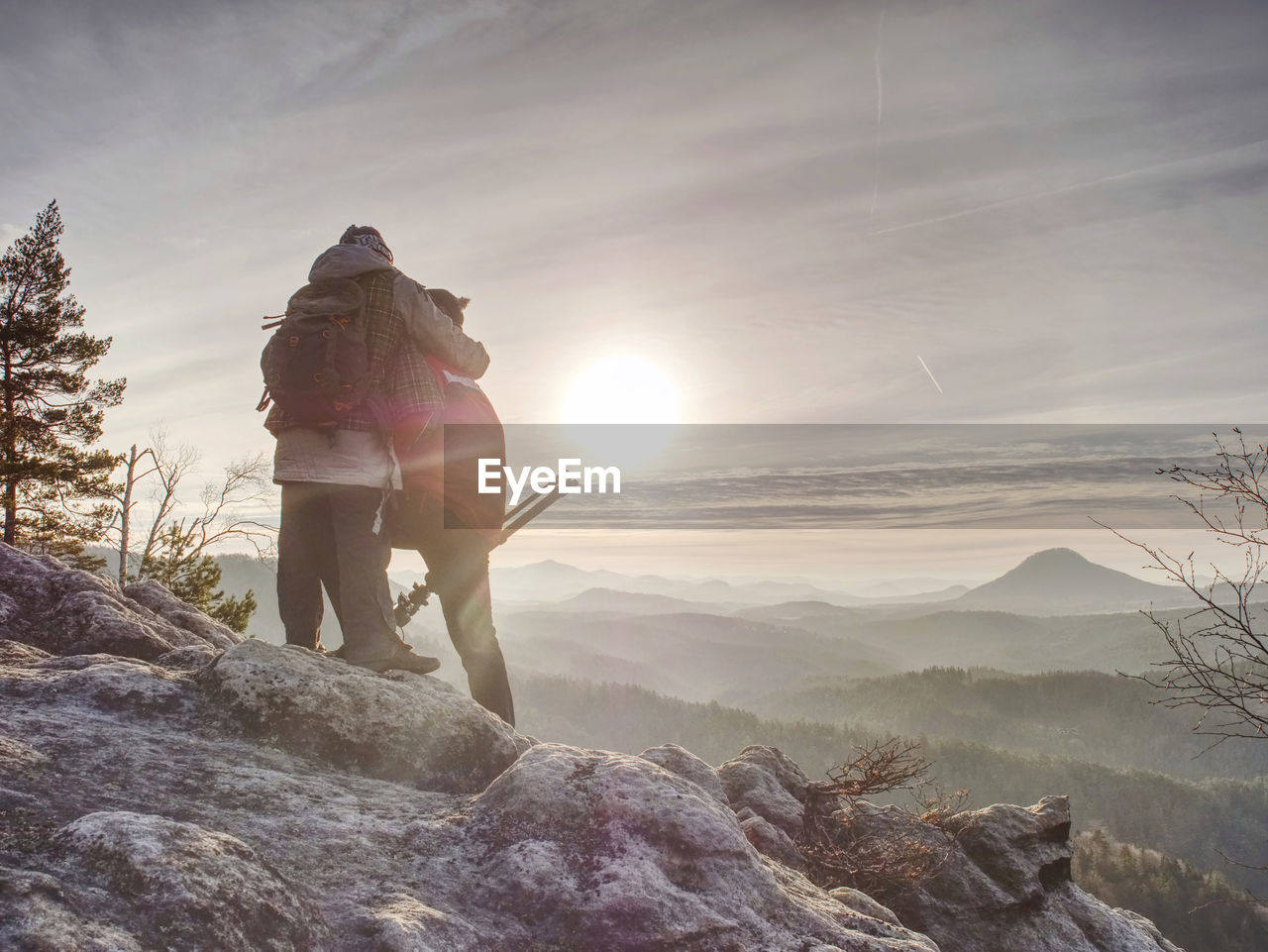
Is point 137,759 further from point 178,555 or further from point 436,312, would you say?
point 178,555

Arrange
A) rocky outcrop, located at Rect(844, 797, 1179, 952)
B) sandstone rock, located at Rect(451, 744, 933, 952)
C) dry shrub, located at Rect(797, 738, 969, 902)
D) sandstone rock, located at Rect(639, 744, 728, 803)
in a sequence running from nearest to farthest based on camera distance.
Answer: sandstone rock, located at Rect(451, 744, 933, 952)
sandstone rock, located at Rect(639, 744, 728, 803)
dry shrub, located at Rect(797, 738, 969, 902)
rocky outcrop, located at Rect(844, 797, 1179, 952)

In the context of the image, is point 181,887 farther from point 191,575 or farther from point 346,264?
point 191,575

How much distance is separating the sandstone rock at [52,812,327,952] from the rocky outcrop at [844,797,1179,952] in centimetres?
578

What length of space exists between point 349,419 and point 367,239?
169 centimetres

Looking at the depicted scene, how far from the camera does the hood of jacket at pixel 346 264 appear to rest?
18.2 feet

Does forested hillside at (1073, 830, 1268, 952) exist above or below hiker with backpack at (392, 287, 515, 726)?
below

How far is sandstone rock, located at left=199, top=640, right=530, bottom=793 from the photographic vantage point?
489 centimetres

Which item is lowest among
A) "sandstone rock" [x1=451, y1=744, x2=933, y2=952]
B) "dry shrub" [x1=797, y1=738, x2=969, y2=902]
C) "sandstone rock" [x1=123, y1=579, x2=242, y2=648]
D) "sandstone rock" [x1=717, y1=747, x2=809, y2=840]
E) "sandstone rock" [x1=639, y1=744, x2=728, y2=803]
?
"dry shrub" [x1=797, y1=738, x2=969, y2=902]

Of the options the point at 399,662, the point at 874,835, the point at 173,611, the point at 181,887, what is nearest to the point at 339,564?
the point at 399,662

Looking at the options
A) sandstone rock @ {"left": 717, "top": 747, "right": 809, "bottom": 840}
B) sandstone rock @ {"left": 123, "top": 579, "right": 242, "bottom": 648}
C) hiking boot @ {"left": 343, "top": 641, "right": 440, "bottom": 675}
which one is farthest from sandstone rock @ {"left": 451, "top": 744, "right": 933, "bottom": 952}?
sandstone rock @ {"left": 123, "top": 579, "right": 242, "bottom": 648}

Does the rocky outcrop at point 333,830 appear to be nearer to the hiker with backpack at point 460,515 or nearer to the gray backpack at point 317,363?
the hiker with backpack at point 460,515

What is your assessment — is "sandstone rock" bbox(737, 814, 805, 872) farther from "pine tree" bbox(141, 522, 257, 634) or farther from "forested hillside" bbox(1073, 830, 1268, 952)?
"forested hillside" bbox(1073, 830, 1268, 952)

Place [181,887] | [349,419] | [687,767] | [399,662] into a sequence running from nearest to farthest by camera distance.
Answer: [181,887] → [349,419] → [399,662] → [687,767]

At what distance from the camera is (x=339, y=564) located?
552 centimetres
